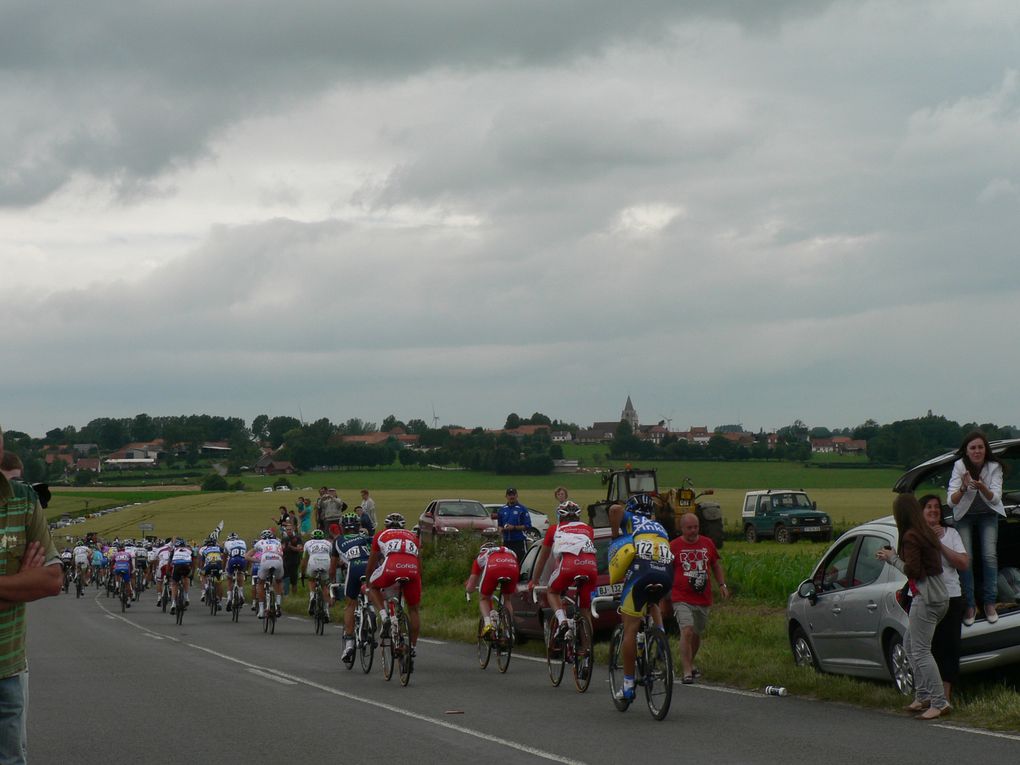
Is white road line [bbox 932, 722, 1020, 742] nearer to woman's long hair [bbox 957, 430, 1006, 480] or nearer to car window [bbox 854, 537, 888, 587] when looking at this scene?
car window [bbox 854, 537, 888, 587]

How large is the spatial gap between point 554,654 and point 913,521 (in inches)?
174

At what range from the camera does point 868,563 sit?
13.5 meters

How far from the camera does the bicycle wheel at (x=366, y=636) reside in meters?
16.4

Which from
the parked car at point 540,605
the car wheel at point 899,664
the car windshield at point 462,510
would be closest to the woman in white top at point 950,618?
the car wheel at point 899,664

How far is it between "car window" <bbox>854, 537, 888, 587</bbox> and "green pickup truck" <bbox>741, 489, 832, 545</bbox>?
31.3 m

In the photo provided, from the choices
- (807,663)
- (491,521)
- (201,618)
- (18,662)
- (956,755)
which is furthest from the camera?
(491,521)

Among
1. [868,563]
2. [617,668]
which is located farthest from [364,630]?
[868,563]

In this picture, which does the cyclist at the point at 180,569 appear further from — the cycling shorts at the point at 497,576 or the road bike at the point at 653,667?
the road bike at the point at 653,667

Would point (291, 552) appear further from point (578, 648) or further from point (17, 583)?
point (17, 583)

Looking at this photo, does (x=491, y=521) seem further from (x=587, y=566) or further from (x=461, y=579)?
(x=587, y=566)

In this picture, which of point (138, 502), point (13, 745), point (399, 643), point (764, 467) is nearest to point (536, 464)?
point (764, 467)

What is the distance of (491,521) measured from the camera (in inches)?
1689

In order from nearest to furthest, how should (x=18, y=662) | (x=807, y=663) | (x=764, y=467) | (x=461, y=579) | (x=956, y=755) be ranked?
(x=18, y=662), (x=956, y=755), (x=807, y=663), (x=461, y=579), (x=764, y=467)

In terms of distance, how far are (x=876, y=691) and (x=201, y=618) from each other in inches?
803
